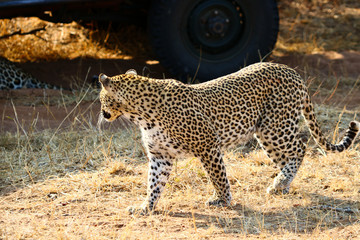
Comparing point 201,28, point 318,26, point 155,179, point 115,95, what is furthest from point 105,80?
point 318,26

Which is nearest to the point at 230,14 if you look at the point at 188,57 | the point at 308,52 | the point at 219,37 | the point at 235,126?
the point at 219,37

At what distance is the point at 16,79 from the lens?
31.0 feet

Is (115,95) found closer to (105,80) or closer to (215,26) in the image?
(105,80)

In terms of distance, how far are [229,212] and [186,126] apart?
2.79 ft

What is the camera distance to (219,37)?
8.70 metres

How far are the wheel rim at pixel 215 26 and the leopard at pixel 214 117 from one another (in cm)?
346

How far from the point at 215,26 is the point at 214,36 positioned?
16cm

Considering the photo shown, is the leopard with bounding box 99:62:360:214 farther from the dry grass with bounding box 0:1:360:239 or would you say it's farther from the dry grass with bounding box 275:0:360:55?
the dry grass with bounding box 275:0:360:55

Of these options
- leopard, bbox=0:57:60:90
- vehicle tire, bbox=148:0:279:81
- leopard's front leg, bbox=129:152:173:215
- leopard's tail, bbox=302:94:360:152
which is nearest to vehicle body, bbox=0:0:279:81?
vehicle tire, bbox=148:0:279:81

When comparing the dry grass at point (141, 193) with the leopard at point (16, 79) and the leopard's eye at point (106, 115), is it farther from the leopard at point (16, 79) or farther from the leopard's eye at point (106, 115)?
the leopard at point (16, 79)

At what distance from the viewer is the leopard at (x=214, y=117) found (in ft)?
15.0

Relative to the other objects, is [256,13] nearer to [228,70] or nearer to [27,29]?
[228,70]

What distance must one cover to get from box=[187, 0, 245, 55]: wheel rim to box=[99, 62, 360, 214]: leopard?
3461mm

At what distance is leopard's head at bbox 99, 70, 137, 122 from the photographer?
14.7 ft
